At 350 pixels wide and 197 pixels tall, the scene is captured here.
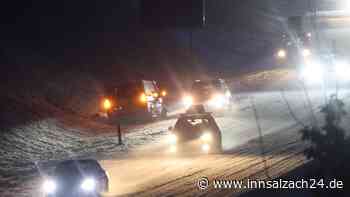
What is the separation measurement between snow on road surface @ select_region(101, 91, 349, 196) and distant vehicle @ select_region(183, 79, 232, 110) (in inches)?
185

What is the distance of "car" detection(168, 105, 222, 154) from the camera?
2822 centimetres

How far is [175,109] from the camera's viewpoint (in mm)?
46562

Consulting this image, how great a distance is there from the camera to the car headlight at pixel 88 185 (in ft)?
63.2

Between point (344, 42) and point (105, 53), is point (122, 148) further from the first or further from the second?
point (344, 42)

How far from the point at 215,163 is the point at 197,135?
388 centimetres

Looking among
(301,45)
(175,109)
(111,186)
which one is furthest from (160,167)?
(301,45)

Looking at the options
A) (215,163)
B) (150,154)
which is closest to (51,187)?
(215,163)

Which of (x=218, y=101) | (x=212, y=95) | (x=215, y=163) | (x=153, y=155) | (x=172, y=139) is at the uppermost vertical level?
(x=212, y=95)

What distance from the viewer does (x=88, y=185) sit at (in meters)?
19.3

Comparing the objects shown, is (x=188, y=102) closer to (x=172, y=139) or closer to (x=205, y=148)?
(x=172, y=139)

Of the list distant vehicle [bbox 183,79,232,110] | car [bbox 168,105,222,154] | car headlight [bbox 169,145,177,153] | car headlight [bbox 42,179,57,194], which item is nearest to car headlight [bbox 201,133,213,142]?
car [bbox 168,105,222,154]

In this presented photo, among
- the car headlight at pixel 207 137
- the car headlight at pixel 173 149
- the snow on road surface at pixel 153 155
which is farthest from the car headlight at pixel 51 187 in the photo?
the car headlight at pixel 173 149

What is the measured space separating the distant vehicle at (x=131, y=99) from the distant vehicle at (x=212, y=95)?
5989 mm

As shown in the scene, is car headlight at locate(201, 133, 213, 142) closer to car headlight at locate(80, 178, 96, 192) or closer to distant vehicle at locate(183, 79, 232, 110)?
car headlight at locate(80, 178, 96, 192)
